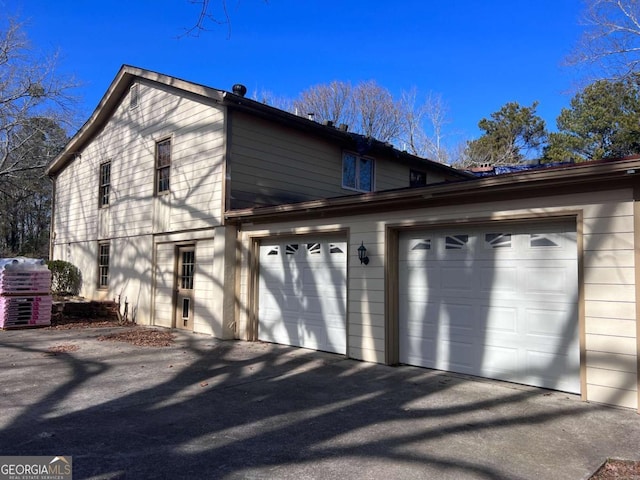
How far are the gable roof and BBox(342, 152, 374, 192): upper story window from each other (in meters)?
0.29

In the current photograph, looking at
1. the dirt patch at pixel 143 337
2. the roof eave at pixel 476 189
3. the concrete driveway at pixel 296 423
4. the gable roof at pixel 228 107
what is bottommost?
the concrete driveway at pixel 296 423

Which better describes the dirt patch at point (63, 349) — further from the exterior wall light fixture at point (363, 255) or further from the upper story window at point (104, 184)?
the upper story window at point (104, 184)

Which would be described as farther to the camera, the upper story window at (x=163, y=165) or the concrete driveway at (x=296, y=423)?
the upper story window at (x=163, y=165)

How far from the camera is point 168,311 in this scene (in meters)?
11.6

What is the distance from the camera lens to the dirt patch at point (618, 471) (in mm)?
3600

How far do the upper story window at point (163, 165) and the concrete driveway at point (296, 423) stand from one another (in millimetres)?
5721

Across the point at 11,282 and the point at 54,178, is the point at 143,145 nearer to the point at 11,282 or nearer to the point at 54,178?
the point at 11,282

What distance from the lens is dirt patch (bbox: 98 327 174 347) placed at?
9395 mm

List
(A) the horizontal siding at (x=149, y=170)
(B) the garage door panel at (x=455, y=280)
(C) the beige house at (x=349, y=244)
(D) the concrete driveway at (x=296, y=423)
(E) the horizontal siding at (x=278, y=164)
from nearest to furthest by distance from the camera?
(D) the concrete driveway at (x=296, y=423), (C) the beige house at (x=349, y=244), (B) the garage door panel at (x=455, y=280), (E) the horizontal siding at (x=278, y=164), (A) the horizontal siding at (x=149, y=170)

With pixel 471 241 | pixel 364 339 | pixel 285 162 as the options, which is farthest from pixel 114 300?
pixel 471 241

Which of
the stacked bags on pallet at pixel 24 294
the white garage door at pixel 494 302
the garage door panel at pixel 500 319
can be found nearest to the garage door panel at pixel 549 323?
Result: the white garage door at pixel 494 302

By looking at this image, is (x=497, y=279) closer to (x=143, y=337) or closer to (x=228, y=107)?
(x=228, y=107)

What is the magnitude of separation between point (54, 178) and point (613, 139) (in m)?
26.8

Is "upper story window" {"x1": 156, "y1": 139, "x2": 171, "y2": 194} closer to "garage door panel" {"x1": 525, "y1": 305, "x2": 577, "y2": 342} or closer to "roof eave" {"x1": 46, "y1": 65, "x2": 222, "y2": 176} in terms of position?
"roof eave" {"x1": 46, "y1": 65, "x2": 222, "y2": 176}
